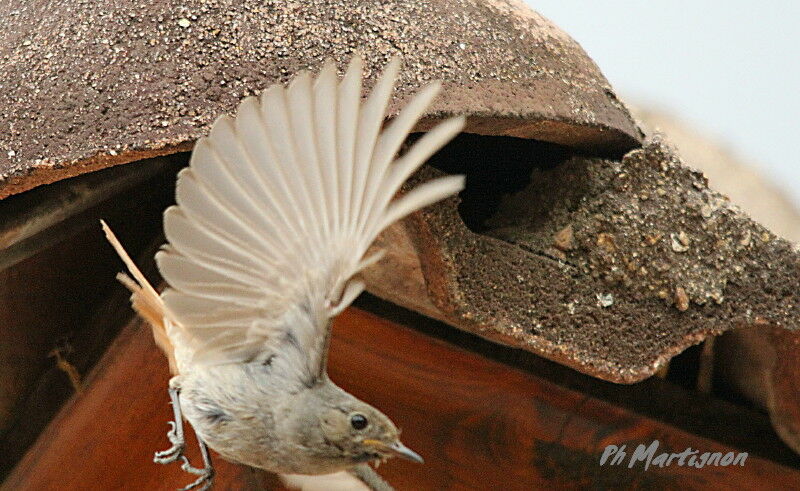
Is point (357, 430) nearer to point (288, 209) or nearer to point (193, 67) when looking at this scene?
point (288, 209)

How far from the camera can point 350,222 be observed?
46.3 inches

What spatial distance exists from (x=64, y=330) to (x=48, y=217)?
457 millimetres

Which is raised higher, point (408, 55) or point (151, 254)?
point (408, 55)

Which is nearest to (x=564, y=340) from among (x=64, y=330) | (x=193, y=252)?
(x=193, y=252)

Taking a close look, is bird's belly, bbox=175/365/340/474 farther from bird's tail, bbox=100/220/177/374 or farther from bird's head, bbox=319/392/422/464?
bird's tail, bbox=100/220/177/374

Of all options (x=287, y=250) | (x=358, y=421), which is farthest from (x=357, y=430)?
(x=287, y=250)

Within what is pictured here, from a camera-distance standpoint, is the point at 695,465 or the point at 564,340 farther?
the point at 695,465

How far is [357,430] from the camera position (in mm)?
1282

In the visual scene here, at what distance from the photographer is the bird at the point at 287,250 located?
3.64ft

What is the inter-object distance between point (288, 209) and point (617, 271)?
53 cm

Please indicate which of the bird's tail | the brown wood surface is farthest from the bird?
the brown wood surface

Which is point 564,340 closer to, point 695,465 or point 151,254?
point 695,465

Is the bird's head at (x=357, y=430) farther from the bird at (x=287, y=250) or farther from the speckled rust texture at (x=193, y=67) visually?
the speckled rust texture at (x=193, y=67)

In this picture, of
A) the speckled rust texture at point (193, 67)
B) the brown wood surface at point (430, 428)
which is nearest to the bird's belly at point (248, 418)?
the speckled rust texture at point (193, 67)
